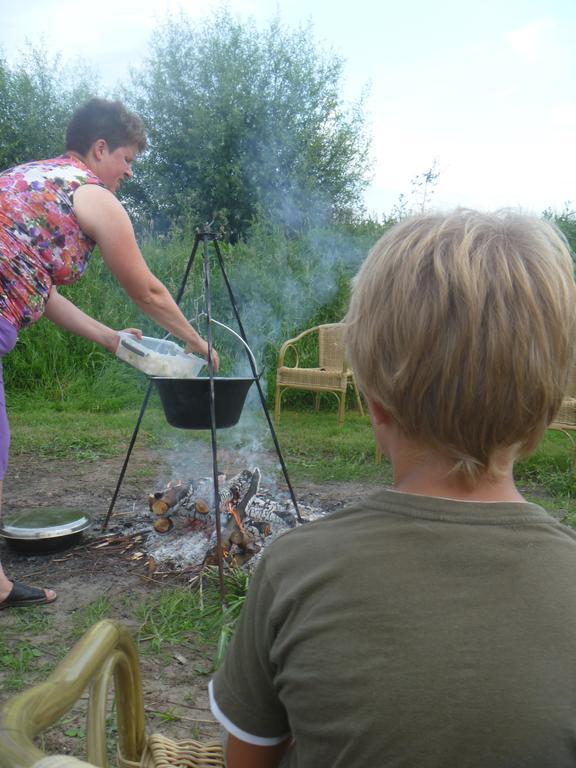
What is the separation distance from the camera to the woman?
2.26m

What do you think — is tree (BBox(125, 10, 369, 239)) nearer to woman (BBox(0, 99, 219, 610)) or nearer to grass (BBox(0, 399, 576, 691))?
grass (BBox(0, 399, 576, 691))

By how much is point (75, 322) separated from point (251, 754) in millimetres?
2250

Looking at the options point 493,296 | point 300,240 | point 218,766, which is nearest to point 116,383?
point 300,240

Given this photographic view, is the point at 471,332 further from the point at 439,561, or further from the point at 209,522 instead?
the point at 209,522

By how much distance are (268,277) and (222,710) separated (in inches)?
273

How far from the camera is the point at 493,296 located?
2.31 ft

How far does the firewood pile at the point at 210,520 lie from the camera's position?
2.94 metres

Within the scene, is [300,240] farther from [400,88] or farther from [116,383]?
[116,383]

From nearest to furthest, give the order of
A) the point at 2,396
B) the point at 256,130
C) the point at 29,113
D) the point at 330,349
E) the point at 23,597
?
the point at 2,396
the point at 23,597
the point at 330,349
the point at 256,130
the point at 29,113

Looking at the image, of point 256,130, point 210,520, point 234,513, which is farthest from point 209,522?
point 256,130

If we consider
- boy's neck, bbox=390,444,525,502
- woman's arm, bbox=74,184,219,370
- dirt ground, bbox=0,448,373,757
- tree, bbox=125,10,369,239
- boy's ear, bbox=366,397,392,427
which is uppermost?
tree, bbox=125,10,369,239

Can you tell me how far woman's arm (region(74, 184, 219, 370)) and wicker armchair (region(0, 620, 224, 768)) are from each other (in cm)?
176

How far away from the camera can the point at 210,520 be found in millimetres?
3096

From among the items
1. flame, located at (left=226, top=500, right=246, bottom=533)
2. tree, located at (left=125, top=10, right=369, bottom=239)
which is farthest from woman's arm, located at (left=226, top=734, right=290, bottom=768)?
tree, located at (left=125, top=10, right=369, bottom=239)
